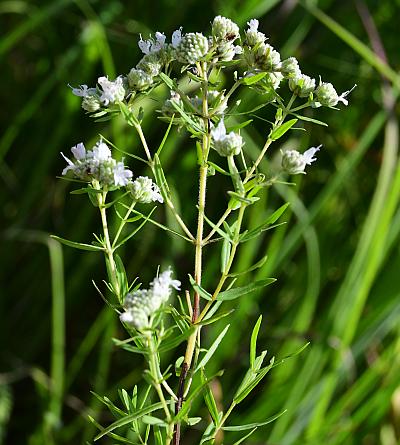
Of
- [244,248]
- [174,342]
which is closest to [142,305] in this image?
[174,342]

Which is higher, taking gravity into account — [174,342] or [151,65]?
[151,65]

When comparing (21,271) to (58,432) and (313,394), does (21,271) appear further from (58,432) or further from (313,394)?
(313,394)

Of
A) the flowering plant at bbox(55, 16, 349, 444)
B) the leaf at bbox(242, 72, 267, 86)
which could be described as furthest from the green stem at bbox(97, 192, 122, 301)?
the leaf at bbox(242, 72, 267, 86)

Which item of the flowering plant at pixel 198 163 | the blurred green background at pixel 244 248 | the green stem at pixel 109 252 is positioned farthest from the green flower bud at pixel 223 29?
the blurred green background at pixel 244 248

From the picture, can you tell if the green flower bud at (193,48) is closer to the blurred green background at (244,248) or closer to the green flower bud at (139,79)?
the green flower bud at (139,79)

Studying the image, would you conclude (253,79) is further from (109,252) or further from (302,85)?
(109,252)
